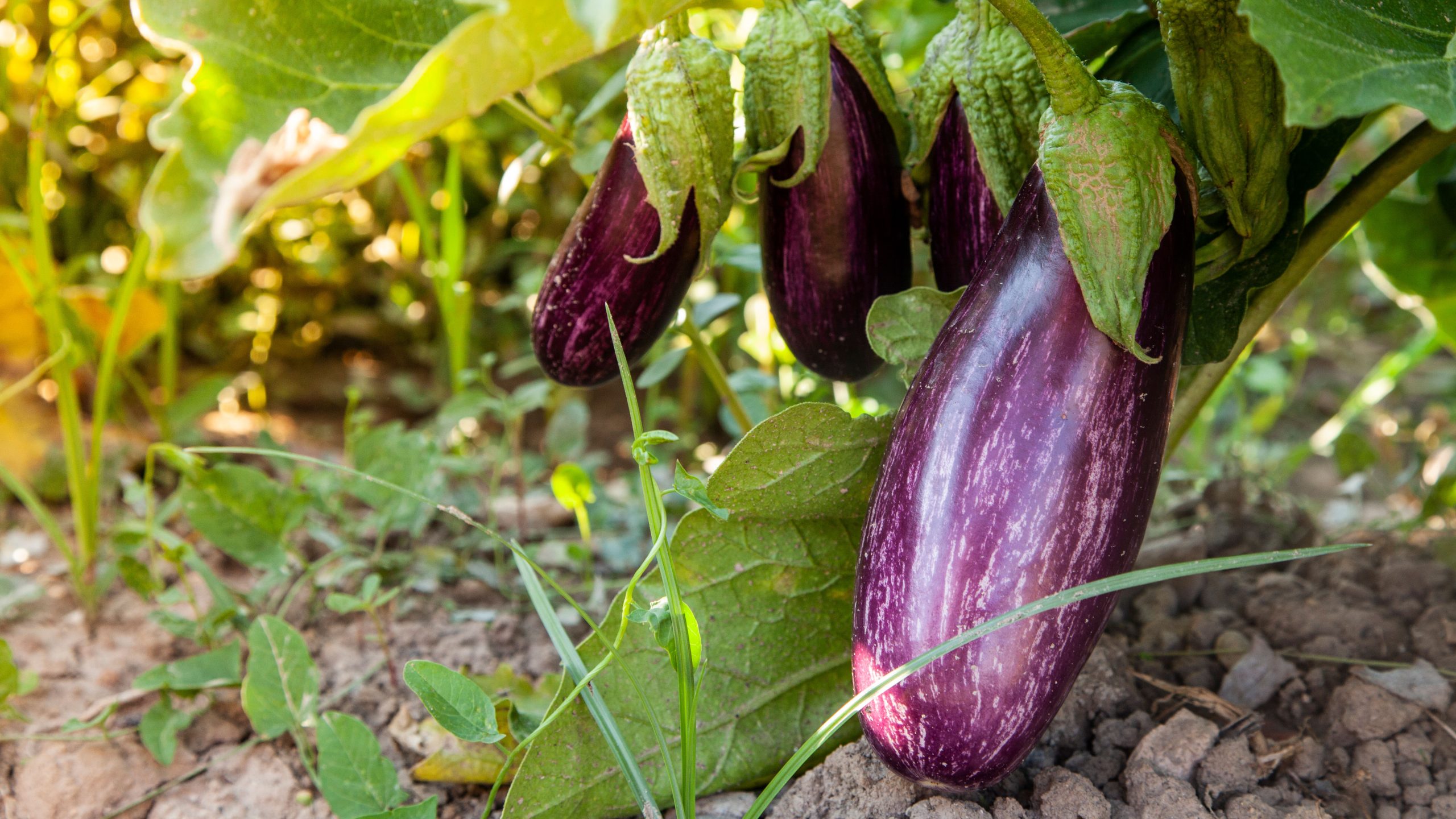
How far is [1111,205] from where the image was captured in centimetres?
59

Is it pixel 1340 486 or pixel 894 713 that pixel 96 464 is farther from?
pixel 1340 486

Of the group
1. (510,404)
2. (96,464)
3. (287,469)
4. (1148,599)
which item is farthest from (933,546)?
(287,469)

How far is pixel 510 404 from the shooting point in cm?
122

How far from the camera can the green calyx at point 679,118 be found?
69 cm

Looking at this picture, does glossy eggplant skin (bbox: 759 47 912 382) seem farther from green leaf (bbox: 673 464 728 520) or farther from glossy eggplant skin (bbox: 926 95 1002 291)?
green leaf (bbox: 673 464 728 520)

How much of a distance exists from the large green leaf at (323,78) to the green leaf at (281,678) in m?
0.45

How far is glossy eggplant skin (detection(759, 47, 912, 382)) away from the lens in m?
0.75

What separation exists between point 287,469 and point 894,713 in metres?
1.11

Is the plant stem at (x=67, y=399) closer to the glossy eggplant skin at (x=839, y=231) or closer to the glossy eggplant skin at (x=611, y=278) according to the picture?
the glossy eggplant skin at (x=611, y=278)

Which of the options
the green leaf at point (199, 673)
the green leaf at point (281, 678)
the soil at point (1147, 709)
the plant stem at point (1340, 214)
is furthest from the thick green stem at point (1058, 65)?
the green leaf at point (199, 673)

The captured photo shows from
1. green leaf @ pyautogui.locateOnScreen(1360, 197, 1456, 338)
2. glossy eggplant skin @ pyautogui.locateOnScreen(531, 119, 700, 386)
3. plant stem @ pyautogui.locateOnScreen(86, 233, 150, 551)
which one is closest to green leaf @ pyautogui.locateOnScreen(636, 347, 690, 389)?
glossy eggplant skin @ pyautogui.locateOnScreen(531, 119, 700, 386)

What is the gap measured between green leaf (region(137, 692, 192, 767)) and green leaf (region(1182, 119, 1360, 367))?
2.67 ft

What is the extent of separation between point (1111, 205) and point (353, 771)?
620mm

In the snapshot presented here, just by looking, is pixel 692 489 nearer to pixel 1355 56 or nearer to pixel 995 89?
pixel 995 89
